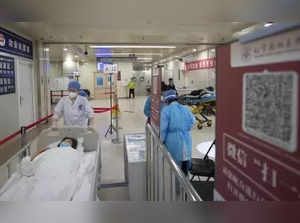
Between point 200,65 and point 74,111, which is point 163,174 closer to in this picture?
point 74,111

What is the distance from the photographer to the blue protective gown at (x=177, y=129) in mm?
3242

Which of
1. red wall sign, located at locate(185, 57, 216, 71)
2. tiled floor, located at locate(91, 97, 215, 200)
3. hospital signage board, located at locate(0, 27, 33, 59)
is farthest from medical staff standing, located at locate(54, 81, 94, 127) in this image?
red wall sign, located at locate(185, 57, 216, 71)

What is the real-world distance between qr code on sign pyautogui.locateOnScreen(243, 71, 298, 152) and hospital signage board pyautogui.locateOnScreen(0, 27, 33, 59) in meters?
6.67

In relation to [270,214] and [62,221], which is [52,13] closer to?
[62,221]

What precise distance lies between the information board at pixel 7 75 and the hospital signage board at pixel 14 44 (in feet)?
0.74

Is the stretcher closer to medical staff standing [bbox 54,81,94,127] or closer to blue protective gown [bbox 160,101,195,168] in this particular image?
medical staff standing [bbox 54,81,94,127]

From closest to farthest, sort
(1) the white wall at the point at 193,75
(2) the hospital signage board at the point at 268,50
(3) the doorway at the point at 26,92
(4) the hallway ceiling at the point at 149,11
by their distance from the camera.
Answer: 1. (2) the hospital signage board at the point at 268,50
2. (4) the hallway ceiling at the point at 149,11
3. (3) the doorway at the point at 26,92
4. (1) the white wall at the point at 193,75

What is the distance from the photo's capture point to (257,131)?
65 centimetres

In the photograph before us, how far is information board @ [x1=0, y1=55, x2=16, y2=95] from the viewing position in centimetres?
614

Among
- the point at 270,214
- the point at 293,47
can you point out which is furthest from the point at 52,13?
the point at 270,214

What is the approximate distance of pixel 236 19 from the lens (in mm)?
912

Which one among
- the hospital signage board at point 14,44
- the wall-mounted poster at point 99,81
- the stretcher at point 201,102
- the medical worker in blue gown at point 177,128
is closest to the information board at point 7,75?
the hospital signage board at point 14,44

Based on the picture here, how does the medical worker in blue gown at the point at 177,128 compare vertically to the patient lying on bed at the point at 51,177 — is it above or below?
above

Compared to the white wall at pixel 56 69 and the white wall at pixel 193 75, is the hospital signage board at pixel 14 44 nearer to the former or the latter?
the white wall at pixel 193 75
